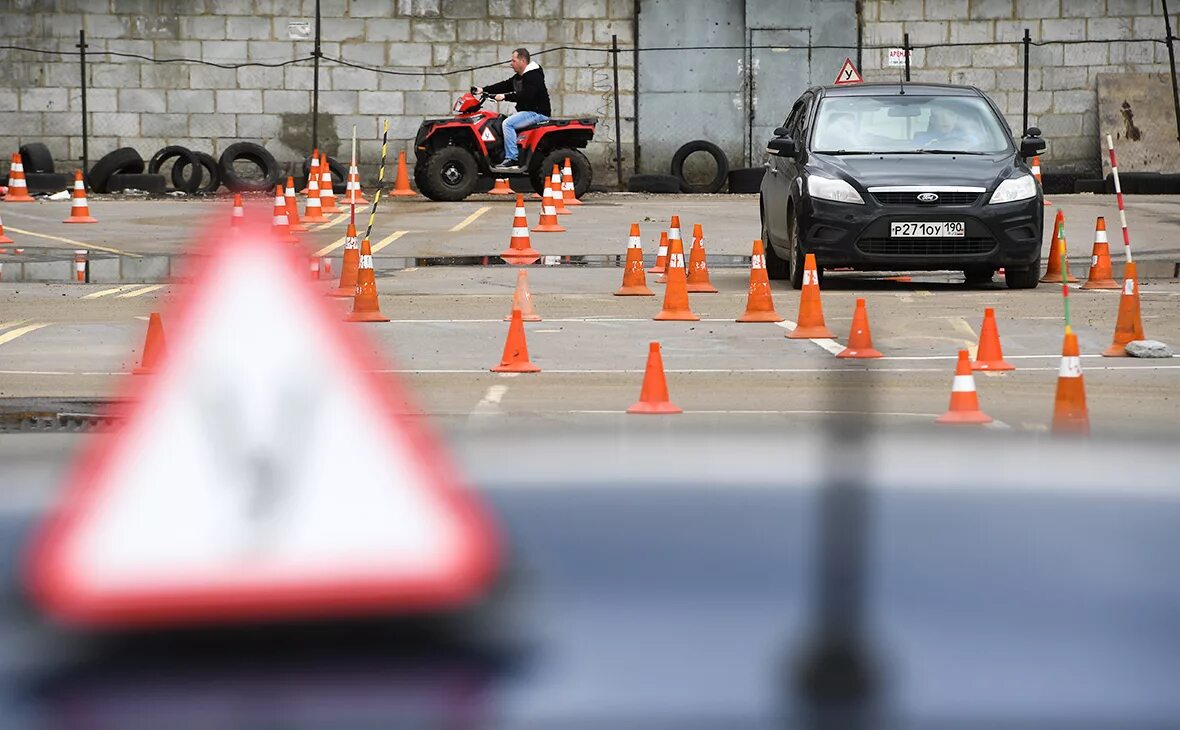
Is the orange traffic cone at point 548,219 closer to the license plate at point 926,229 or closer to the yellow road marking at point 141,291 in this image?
the yellow road marking at point 141,291

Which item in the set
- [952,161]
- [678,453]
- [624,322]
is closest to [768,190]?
[952,161]

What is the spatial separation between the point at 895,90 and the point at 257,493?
16022 millimetres

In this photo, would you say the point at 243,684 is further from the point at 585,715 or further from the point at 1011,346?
the point at 1011,346

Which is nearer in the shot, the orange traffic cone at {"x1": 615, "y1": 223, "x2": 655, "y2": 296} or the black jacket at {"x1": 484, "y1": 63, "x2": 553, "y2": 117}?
the orange traffic cone at {"x1": 615, "y1": 223, "x2": 655, "y2": 296}

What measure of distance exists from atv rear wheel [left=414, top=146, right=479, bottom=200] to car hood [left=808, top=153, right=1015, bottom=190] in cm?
1208

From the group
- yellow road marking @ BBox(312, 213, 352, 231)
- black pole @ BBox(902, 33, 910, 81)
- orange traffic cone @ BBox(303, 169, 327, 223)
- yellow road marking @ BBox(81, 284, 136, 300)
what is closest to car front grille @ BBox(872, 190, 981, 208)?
yellow road marking @ BBox(81, 284, 136, 300)

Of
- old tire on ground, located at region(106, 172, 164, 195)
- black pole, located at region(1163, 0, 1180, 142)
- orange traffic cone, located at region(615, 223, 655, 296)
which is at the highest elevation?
black pole, located at region(1163, 0, 1180, 142)

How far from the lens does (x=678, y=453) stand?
9.47 feet

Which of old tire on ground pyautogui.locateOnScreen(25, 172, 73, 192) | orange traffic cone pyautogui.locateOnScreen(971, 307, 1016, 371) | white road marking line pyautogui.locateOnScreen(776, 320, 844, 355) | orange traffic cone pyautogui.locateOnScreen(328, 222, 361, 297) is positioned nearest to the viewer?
orange traffic cone pyautogui.locateOnScreen(971, 307, 1016, 371)

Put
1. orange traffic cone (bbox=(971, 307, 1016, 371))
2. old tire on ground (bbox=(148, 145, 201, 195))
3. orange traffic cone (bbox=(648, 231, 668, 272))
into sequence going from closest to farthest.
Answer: orange traffic cone (bbox=(971, 307, 1016, 371)) → orange traffic cone (bbox=(648, 231, 668, 272)) → old tire on ground (bbox=(148, 145, 201, 195))

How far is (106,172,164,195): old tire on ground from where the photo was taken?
3181 cm

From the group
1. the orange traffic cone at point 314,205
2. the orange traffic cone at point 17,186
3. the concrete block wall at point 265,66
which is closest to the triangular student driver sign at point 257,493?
the orange traffic cone at point 314,205

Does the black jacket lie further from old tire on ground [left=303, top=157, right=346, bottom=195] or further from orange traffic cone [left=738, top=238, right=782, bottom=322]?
orange traffic cone [left=738, top=238, right=782, bottom=322]

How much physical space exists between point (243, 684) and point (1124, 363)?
1078cm
